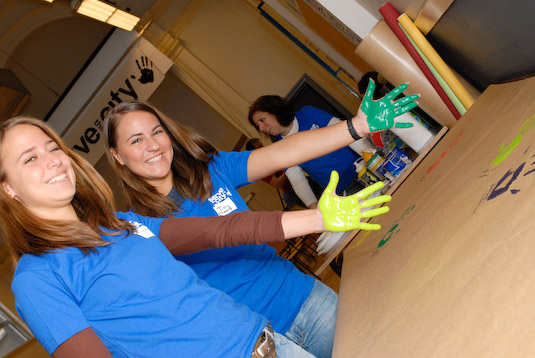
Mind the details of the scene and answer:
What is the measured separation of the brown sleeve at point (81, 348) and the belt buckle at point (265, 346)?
34 centimetres

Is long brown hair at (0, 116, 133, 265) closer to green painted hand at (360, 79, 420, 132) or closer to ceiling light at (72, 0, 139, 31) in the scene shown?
green painted hand at (360, 79, 420, 132)

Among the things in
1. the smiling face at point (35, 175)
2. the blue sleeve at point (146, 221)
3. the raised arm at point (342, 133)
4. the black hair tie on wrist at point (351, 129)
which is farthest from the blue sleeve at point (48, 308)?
the black hair tie on wrist at point (351, 129)

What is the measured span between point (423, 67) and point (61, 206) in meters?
1.36

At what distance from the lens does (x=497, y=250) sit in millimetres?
631

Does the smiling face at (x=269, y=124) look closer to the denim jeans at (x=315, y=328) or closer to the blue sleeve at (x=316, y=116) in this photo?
the blue sleeve at (x=316, y=116)

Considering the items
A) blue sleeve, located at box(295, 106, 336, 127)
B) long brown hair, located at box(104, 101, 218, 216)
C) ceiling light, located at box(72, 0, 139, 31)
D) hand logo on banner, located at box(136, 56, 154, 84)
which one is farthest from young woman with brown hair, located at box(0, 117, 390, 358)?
hand logo on banner, located at box(136, 56, 154, 84)

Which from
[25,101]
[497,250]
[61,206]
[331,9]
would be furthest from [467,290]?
[25,101]

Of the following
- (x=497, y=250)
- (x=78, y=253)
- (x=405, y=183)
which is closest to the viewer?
(x=497, y=250)

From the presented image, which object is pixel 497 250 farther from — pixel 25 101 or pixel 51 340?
pixel 25 101

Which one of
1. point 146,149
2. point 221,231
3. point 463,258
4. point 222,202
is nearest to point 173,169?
point 146,149

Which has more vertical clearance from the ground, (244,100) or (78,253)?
(244,100)

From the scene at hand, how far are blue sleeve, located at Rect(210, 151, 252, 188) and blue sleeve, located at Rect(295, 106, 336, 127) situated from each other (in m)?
1.21

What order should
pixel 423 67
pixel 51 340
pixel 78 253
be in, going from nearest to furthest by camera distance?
pixel 51 340 → pixel 78 253 → pixel 423 67

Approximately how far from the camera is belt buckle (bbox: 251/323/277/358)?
3.38 ft
